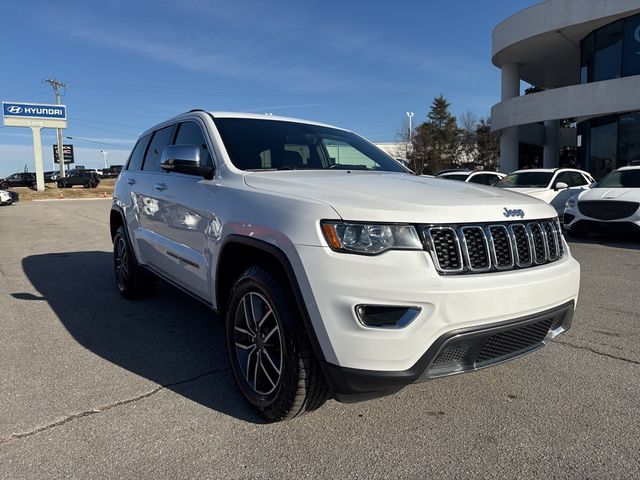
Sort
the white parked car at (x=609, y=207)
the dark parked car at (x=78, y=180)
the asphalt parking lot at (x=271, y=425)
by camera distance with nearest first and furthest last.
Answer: the asphalt parking lot at (x=271, y=425) → the white parked car at (x=609, y=207) → the dark parked car at (x=78, y=180)

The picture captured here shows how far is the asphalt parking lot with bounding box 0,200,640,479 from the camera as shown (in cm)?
247

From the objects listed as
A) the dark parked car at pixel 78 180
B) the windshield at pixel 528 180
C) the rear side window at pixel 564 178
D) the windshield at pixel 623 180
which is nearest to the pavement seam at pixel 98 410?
the windshield at pixel 623 180

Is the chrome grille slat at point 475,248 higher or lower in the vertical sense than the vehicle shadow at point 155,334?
higher

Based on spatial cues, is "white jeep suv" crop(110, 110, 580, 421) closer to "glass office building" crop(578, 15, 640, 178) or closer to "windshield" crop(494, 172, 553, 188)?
"windshield" crop(494, 172, 553, 188)

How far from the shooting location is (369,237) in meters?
2.44

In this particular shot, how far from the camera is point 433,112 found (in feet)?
204

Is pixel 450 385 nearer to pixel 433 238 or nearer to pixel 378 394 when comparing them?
pixel 378 394

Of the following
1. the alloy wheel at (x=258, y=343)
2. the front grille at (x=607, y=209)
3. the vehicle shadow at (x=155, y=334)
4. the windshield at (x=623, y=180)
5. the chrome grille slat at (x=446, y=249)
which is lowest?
the vehicle shadow at (x=155, y=334)

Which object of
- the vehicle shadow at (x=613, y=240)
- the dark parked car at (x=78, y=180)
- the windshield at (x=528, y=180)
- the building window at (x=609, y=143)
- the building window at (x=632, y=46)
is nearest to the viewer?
the vehicle shadow at (x=613, y=240)

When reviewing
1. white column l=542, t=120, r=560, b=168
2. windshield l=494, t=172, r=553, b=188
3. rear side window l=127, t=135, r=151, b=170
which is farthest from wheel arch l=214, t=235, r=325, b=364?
white column l=542, t=120, r=560, b=168

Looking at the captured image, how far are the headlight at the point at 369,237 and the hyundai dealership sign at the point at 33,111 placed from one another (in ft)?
150

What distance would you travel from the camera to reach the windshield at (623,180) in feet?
35.0

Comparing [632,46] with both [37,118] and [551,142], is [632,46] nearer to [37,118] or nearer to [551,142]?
[551,142]

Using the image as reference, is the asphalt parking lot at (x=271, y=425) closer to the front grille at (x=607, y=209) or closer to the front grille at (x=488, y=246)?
the front grille at (x=488, y=246)
